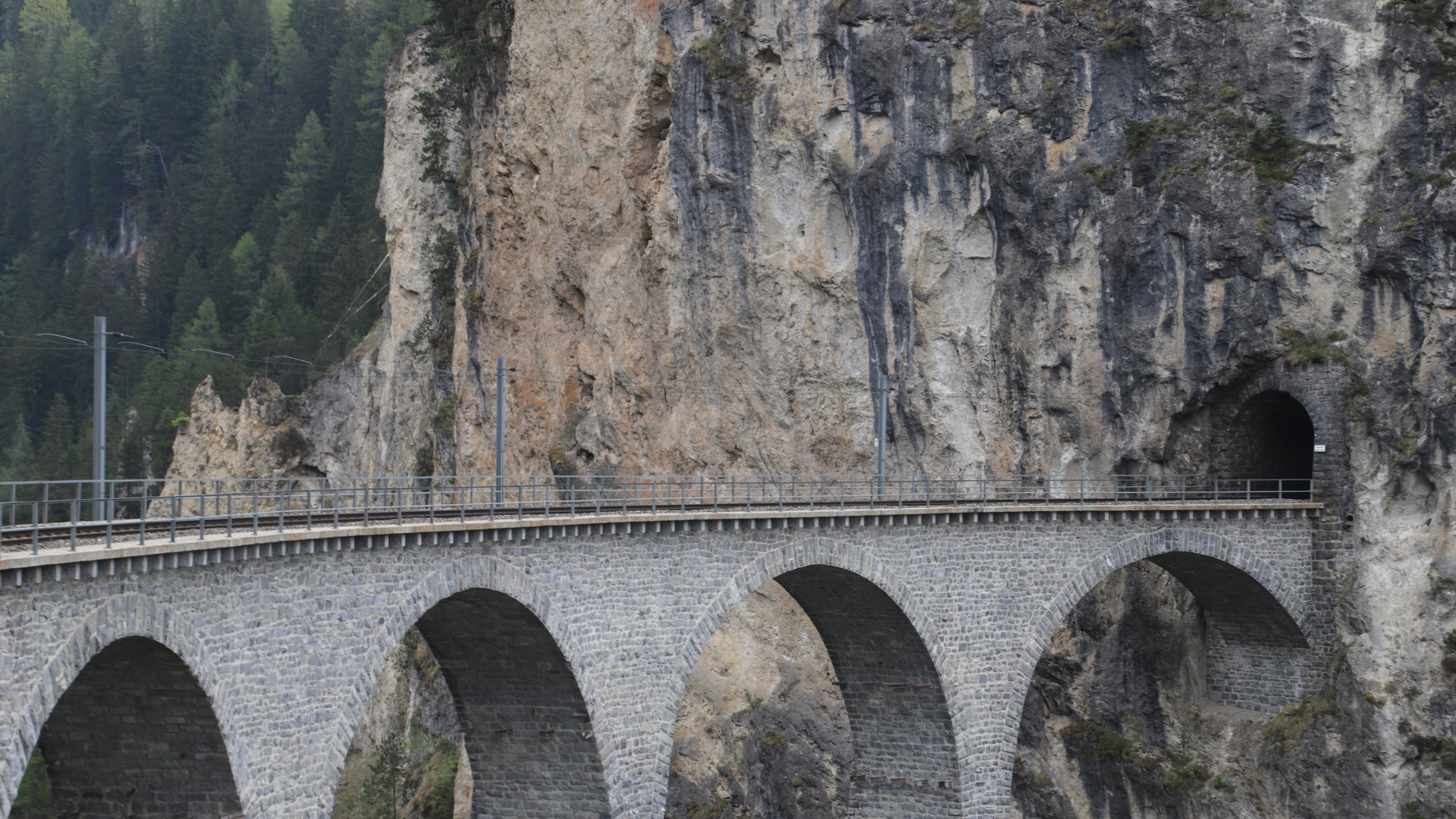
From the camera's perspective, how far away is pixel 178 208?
341 feet

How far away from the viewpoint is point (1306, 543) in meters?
38.5

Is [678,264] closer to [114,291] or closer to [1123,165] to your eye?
[1123,165]

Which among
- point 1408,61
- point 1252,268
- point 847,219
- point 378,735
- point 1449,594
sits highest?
point 1408,61

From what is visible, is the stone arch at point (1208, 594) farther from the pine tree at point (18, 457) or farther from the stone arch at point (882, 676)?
the pine tree at point (18, 457)

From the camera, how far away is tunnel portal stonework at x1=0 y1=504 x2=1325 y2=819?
1975cm

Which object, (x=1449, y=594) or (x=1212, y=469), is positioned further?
(x=1212, y=469)

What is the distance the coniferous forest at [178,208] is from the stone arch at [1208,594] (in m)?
47.5

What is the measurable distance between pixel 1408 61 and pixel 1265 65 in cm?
404

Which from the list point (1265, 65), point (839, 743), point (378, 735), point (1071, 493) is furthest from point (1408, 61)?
point (378, 735)

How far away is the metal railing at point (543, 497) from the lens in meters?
20.5

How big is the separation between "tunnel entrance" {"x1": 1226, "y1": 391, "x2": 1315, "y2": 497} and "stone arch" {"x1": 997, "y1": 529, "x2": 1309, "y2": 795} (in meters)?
3.98

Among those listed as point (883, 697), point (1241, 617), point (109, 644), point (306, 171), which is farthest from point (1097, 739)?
point (306, 171)

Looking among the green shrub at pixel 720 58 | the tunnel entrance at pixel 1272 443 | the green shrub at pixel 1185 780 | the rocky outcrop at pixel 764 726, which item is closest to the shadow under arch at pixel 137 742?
the rocky outcrop at pixel 764 726

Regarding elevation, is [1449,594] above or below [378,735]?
above
